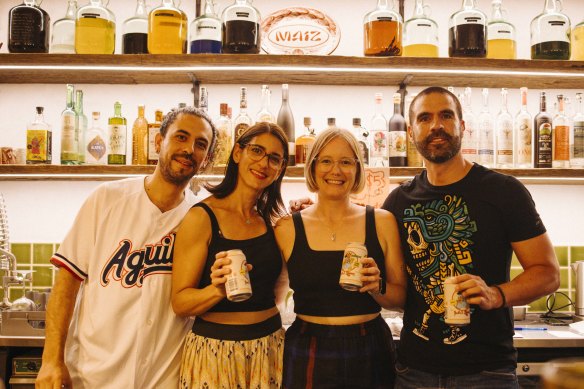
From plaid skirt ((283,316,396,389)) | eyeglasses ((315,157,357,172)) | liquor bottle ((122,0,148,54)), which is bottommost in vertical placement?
plaid skirt ((283,316,396,389))

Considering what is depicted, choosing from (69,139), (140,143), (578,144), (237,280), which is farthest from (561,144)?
(69,139)

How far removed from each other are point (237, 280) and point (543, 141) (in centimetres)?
165

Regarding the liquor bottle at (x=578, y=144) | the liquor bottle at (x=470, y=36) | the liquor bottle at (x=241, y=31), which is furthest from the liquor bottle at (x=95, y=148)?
the liquor bottle at (x=578, y=144)

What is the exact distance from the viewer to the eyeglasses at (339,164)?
64.6 inches

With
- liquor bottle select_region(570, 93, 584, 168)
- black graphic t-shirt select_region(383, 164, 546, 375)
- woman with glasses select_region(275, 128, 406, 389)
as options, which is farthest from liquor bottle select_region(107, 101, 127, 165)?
liquor bottle select_region(570, 93, 584, 168)

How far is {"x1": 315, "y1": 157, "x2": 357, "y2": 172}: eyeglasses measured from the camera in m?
1.64

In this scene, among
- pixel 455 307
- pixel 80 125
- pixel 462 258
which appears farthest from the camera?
pixel 80 125

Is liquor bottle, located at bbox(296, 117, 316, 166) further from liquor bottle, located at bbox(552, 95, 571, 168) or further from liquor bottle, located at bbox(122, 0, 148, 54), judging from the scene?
liquor bottle, located at bbox(552, 95, 571, 168)

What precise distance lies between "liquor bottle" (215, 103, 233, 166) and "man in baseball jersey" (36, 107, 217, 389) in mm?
548

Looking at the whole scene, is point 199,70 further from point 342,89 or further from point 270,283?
point 270,283

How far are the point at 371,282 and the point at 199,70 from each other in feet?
4.17

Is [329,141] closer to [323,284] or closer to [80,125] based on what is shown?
[323,284]

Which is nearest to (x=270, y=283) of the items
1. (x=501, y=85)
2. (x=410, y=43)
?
(x=410, y=43)

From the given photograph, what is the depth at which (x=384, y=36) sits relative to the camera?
7.42 ft
